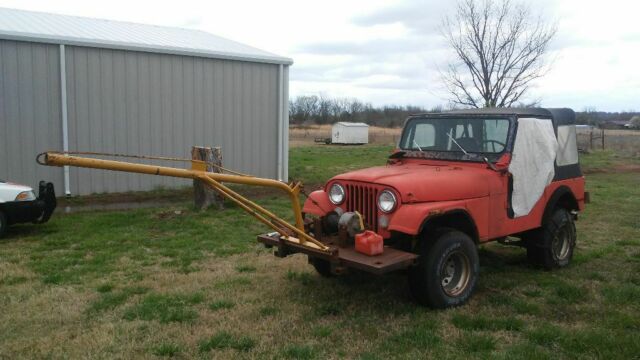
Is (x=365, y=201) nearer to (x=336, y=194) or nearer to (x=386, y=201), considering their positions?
(x=386, y=201)

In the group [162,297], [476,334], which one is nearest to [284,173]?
[162,297]

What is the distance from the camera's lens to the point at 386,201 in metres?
5.14

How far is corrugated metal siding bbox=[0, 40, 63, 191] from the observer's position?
11.3 meters

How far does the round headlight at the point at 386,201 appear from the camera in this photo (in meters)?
5.09

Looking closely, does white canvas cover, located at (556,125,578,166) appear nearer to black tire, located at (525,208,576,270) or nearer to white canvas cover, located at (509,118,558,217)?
white canvas cover, located at (509,118,558,217)

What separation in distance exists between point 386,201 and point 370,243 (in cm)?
48

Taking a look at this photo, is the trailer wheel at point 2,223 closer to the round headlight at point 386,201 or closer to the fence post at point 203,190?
the fence post at point 203,190

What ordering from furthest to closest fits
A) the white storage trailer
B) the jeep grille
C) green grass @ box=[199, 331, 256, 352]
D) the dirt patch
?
the white storage trailer → the dirt patch → the jeep grille → green grass @ box=[199, 331, 256, 352]

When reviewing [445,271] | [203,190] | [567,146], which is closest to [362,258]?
[445,271]

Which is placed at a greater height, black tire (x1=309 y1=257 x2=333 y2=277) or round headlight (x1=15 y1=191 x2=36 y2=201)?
round headlight (x1=15 y1=191 x2=36 y2=201)

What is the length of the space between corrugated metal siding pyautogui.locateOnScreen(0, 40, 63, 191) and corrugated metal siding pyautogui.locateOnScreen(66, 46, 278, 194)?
0.33 meters

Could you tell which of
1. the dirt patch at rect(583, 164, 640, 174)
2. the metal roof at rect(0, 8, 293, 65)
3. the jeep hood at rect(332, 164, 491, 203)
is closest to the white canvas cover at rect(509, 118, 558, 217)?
the jeep hood at rect(332, 164, 491, 203)

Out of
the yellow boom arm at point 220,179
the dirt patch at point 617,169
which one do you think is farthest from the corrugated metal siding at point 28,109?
the dirt patch at point 617,169

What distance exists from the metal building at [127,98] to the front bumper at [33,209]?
3.45m
